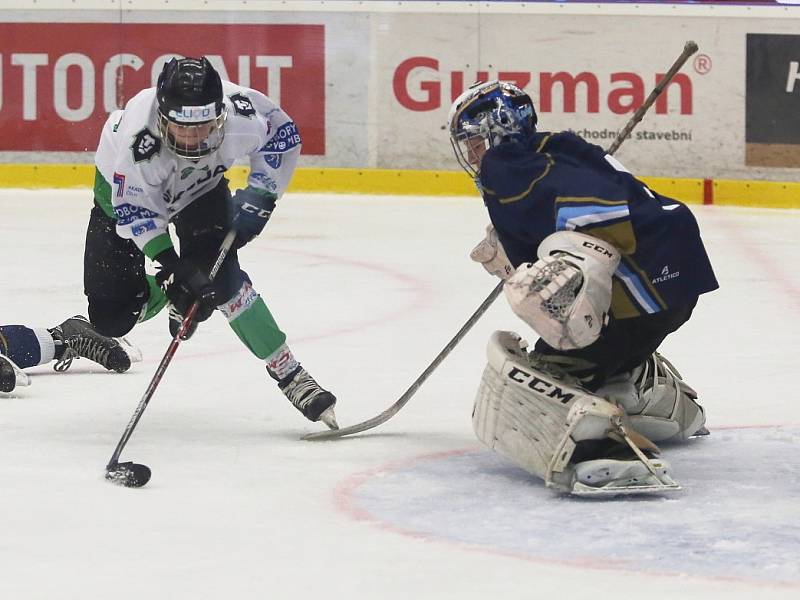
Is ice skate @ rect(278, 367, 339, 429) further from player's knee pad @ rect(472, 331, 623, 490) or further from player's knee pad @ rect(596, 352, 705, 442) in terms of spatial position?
player's knee pad @ rect(596, 352, 705, 442)

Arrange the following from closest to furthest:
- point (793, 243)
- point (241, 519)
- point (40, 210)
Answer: point (241, 519)
point (793, 243)
point (40, 210)

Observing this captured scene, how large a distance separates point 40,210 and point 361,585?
243 inches

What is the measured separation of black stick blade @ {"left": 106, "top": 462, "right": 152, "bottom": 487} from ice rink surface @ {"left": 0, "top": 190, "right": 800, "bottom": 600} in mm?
28

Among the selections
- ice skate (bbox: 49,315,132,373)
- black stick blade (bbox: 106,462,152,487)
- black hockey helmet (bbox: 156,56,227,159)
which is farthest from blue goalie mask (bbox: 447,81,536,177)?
ice skate (bbox: 49,315,132,373)

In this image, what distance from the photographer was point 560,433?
300 centimetres

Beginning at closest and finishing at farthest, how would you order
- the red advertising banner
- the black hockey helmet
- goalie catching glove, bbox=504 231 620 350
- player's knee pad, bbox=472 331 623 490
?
1. goalie catching glove, bbox=504 231 620 350
2. player's knee pad, bbox=472 331 623 490
3. the black hockey helmet
4. the red advertising banner

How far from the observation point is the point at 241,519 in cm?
279

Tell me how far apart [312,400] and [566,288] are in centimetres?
97

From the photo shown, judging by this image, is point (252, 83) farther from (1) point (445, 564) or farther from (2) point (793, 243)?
(1) point (445, 564)

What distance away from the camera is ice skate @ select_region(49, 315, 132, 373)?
437 cm

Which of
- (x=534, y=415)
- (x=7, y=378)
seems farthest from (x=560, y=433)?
(x=7, y=378)

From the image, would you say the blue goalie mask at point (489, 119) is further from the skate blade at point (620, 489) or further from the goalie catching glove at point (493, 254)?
the skate blade at point (620, 489)

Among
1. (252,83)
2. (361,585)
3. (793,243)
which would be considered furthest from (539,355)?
(252,83)

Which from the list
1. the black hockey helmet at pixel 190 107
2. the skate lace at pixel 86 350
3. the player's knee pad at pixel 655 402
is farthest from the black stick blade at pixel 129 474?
the skate lace at pixel 86 350
